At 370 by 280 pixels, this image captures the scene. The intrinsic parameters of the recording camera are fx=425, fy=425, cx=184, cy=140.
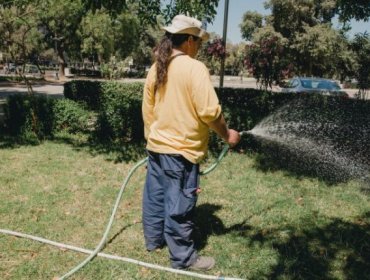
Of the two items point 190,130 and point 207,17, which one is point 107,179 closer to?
point 190,130

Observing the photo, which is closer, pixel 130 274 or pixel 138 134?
pixel 130 274

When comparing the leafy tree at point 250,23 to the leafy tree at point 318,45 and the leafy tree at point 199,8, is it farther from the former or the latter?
the leafy tree at point 199,8

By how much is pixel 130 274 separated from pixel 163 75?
177 cm

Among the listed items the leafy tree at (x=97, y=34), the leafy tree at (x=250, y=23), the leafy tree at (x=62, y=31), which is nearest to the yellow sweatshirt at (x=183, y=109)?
the leafy tree at (x=62, y=31)

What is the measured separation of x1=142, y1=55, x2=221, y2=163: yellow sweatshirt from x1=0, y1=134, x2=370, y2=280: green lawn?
1154 millimetres

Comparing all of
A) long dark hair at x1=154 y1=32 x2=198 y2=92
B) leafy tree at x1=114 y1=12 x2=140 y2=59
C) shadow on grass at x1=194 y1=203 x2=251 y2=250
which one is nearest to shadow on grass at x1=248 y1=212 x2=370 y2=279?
shadow on grass at x1=194 y1=203 x2=251 y2=250

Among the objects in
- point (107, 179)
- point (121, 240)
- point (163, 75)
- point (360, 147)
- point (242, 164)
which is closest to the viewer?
point (163, 75)

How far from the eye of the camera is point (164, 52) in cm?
354

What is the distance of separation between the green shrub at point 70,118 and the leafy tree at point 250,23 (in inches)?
1585

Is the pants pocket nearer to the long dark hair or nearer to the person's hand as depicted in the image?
the person's hand

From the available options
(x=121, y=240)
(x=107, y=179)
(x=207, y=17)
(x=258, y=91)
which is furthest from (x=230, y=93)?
(x=121, y=240)

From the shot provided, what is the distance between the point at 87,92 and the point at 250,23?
37.8 metres

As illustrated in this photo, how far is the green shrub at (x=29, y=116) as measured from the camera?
973 centimetres

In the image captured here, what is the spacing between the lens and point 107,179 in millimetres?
6551
